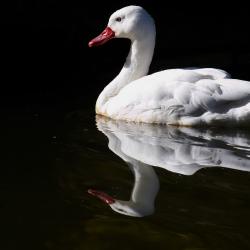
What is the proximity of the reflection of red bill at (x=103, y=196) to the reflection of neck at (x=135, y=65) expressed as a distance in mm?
3076

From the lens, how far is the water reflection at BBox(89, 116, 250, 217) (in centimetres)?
539

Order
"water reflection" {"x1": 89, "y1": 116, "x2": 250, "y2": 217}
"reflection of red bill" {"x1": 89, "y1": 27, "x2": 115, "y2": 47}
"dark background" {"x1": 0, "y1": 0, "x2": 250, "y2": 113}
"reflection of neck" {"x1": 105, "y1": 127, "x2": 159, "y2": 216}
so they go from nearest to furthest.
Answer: "reflection of neck" {"x1": 105, "y1": 127, "x2": 159, "y2": 216} → "water reflection" {"x1": 89, "y1": 116, "x2": 250, "y2": 217} → "reflection of red bill" {"x1": 89, "y1": 27, "x2": 115, "y2": 47} → "dark background" {"x1": 0, "y1": 0, "x2": 250, "y2": 113}

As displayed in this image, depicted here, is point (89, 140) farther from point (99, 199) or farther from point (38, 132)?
point (99, 199)

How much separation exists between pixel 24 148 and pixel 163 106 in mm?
1590

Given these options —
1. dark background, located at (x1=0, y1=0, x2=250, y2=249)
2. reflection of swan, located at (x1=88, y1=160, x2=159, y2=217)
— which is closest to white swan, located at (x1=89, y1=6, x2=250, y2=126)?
dark background, located at (x1=0, y1=0, x2=250, y2=249)

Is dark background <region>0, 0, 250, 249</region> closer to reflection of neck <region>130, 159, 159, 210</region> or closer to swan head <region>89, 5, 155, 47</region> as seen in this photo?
reflection of neck <region>130, 159, 159, 210</region>

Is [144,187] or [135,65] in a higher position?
[135,65]

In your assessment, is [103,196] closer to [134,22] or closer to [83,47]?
[134,22]

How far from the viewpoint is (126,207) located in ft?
17.0

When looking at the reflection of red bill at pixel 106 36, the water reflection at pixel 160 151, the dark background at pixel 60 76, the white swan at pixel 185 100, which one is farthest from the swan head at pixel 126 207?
the reflection of red bill at pixel 106 36

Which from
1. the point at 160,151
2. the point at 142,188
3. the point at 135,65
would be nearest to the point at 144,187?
the point at 142,188

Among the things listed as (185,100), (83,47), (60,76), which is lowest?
(60,76)

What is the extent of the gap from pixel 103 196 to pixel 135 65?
3416mm

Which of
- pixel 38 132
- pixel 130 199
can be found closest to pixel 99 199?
→ pixel 130 199
